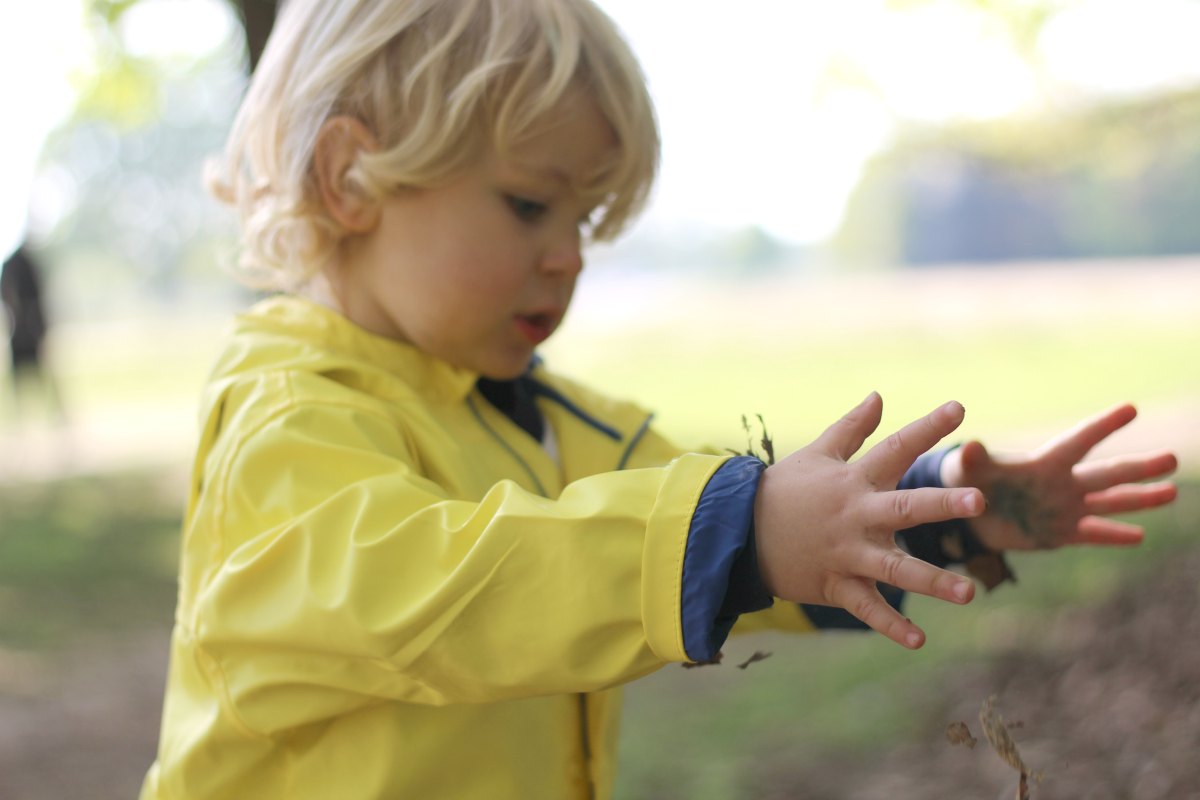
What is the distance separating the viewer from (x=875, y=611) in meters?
1.11

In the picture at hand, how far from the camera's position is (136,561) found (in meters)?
6.78

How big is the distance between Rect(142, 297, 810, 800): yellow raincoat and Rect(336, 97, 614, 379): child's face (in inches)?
2.9

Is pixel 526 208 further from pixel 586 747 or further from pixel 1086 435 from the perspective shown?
pixel 1086 435

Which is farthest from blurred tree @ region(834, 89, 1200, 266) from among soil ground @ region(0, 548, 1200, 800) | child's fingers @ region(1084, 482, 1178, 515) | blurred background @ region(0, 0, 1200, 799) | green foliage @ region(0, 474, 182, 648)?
child's fingers @ region(1084, 482, 1178, 515)

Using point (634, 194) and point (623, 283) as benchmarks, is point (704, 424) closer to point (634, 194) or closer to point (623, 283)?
point (634, 194)

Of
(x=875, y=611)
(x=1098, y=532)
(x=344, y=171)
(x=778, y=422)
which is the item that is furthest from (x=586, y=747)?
(x=778, y=422)

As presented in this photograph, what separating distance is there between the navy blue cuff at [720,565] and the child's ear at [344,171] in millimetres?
820

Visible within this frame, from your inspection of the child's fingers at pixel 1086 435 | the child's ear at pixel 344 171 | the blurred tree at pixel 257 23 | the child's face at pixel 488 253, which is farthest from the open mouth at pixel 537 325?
the blurred tree at pixel 257 23

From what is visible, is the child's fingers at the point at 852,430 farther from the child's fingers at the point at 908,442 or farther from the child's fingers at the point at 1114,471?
the child's fingers at the point at 1114,471

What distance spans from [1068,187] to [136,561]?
1624 cm

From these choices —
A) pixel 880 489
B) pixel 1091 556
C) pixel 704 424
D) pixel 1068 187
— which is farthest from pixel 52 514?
pixel 1068 187

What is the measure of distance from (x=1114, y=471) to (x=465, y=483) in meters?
0.98

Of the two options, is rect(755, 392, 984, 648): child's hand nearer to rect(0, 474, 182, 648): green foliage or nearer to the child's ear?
the child's ear

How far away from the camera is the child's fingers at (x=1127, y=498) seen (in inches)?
69.9
